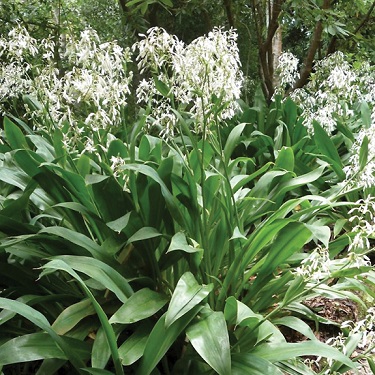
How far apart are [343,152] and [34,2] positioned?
14.2 feet

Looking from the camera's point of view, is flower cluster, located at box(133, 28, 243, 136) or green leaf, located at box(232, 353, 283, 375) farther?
flower cluster, located at box(133, 28, 243, 136)

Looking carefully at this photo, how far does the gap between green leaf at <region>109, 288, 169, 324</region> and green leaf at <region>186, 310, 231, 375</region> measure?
0.18 meters

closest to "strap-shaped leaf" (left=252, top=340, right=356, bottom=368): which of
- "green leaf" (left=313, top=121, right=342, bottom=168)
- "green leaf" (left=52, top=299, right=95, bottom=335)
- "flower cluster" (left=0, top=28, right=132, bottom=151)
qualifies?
"green leaf" (left=52, top=299, right=95, bottom=335)

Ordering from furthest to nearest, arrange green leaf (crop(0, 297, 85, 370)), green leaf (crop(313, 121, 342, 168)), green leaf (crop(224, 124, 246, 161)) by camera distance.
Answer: green leaf (crop(313, 121, 342, 168)) < green leaf (crop(224, 124, 246, 161)) < green leaf (crop(0, 297, 85, 370))

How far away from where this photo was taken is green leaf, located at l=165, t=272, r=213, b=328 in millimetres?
1459

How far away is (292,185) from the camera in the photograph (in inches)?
92.8

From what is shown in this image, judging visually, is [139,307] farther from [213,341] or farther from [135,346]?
[213,341]

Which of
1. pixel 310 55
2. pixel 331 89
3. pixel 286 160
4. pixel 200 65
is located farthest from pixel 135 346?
pixel 310 55

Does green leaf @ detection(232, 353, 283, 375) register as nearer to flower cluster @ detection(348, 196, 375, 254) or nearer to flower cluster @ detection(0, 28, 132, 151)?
flower cluster @ detection(348, 196, 375, 254)

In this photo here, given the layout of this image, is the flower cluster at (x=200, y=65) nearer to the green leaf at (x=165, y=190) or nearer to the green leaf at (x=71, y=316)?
the green leaf at (x=165, y=190)

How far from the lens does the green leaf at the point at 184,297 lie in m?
1.46

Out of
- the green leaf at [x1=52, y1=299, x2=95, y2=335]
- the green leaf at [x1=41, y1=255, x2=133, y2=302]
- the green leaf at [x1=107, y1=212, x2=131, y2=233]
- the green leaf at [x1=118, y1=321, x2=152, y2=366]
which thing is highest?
the green leaf at [x1=107, y1=212, x2=131, y2=233]

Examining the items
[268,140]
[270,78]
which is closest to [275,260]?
[268,140]

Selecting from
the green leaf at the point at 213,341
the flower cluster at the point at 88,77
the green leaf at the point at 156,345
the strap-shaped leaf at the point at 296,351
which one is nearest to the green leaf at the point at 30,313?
the green leaf at the point at 156,345
